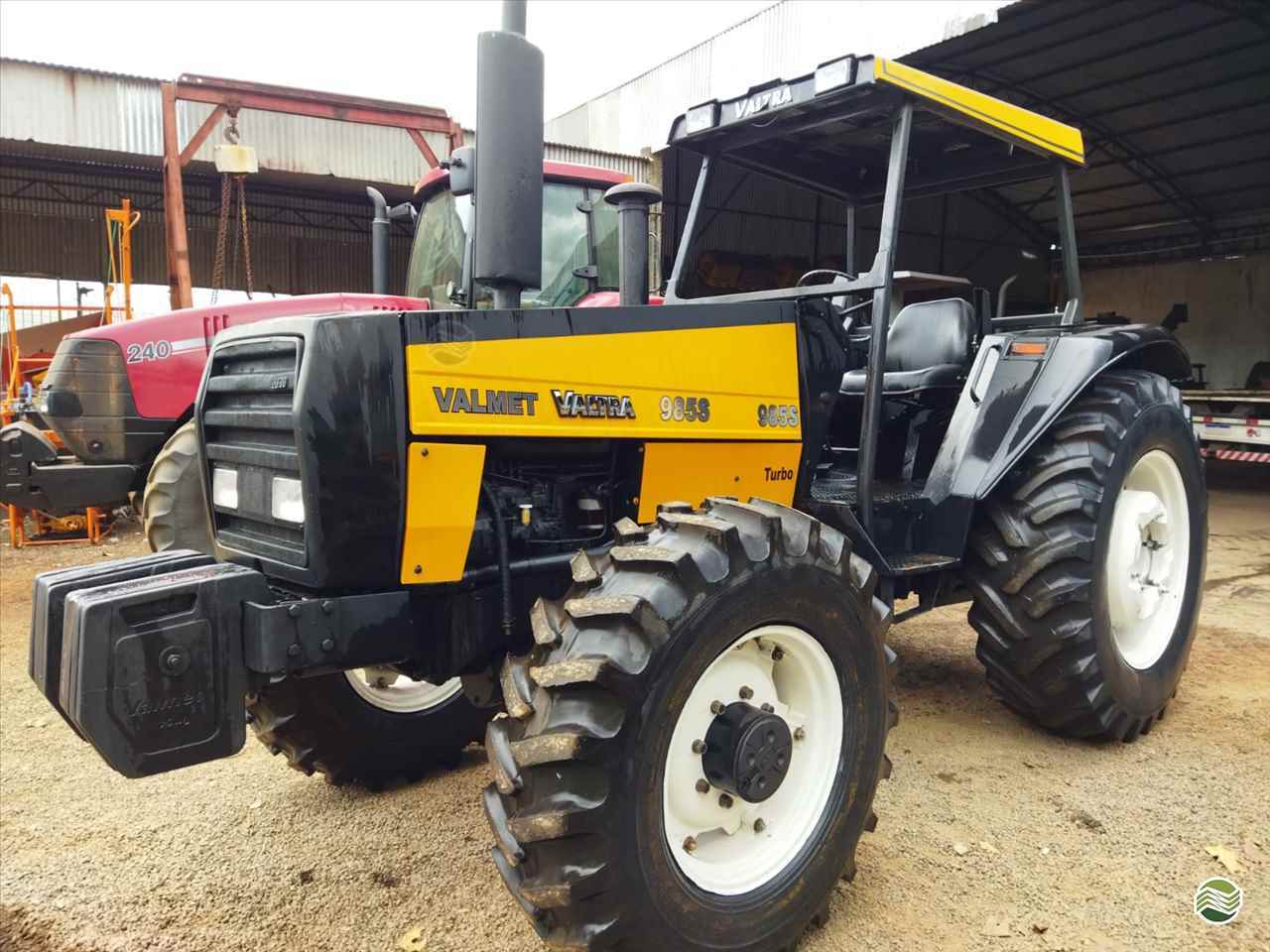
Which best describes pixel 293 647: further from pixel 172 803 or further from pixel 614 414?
pixel 172 803

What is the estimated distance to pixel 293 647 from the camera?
6.84 ft

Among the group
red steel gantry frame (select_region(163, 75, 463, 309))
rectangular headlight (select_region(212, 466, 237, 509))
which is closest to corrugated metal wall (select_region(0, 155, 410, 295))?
red steel gantry frame (select_region(163, 75, 463, 309))

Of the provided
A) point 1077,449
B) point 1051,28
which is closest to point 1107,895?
point 1077,449

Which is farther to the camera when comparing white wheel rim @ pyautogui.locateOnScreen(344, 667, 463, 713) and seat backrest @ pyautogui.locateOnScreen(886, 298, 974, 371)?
seat backrest @ pyautogui.locateOnScreen(886, 298, 974, 371)

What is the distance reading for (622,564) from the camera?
2.14m

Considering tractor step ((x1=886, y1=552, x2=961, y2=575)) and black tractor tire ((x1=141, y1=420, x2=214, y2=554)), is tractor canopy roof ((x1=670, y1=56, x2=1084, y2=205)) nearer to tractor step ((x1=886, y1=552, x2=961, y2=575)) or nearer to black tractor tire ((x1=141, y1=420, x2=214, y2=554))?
tractor step ((x1=886, y1=552, x2=961, y2=575))

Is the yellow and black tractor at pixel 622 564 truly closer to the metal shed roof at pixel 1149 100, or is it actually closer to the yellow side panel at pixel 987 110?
the yellow side panel at pixel 987 110

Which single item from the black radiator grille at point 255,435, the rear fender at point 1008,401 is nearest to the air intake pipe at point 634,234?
the black radiator grille at point 255,435

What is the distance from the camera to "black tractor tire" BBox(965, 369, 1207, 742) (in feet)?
11.1

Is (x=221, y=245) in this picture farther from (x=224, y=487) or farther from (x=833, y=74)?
(x=833, y=74)

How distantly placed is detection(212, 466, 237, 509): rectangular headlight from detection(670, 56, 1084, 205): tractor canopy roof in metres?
2.10

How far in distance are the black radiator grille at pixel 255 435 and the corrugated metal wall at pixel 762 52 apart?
5954 mm

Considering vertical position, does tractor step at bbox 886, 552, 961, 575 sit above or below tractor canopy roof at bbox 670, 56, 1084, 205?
below

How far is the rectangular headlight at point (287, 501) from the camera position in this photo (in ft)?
7.42
